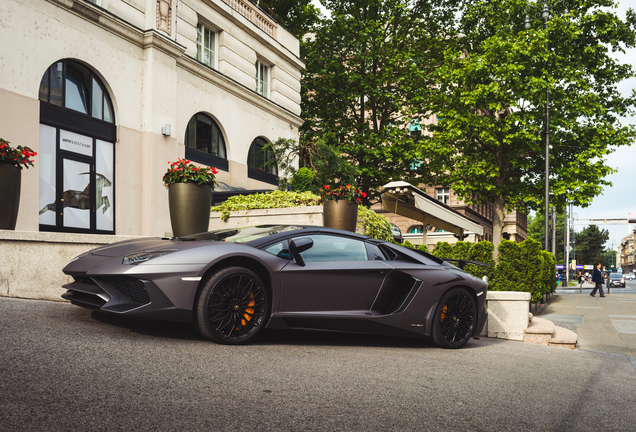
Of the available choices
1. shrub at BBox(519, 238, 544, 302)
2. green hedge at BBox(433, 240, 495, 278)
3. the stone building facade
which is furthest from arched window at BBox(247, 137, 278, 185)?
the stone building facade

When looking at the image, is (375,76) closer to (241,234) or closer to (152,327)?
(241,234)

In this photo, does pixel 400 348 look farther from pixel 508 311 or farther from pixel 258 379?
pixel 508 311

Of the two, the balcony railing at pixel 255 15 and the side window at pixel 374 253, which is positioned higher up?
the balcony railing at pixel 255 15

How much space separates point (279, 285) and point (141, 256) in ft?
4.20

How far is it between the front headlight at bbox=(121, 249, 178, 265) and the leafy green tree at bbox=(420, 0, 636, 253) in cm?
2079

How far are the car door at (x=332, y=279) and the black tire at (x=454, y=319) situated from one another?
93 centimetres

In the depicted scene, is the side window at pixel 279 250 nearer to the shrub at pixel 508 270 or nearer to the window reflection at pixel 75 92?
the shrub at pixel 508 270

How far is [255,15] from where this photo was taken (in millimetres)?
22750

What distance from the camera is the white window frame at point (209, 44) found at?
19500 mm

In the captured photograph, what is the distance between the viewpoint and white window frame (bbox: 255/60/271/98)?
23062mm

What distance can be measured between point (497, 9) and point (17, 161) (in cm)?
2397

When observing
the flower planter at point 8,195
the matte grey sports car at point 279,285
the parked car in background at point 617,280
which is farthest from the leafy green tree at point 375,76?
the parked car in background at point 617,280

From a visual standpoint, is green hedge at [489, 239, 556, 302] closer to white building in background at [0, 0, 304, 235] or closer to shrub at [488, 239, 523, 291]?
shrub at [488, 239, 523, 291]

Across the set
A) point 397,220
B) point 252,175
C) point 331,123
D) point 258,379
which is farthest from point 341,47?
point 258,379
